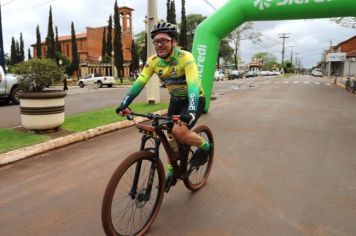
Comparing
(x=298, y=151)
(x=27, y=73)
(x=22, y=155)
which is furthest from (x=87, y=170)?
(x=298, y=151)

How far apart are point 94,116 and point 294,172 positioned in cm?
651

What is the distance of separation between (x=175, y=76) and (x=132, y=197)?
4.52 ft

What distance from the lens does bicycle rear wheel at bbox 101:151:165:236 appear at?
3.02 metres

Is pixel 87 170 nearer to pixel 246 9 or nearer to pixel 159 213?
pixel 159 213

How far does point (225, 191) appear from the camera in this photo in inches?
183

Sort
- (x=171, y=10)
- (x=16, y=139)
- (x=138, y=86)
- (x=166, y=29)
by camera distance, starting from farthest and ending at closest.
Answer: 1. (x=171, y=10)
2. (x=16, y=139)
3. (x=138, y=86)
4. (x=166, y=29)

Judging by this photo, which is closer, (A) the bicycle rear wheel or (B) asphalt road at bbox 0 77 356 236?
(A) the bicycle rear wheel

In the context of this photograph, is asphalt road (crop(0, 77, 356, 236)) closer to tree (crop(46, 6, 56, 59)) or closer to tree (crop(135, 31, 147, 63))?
tree (crop(46, 6, 56, 59))

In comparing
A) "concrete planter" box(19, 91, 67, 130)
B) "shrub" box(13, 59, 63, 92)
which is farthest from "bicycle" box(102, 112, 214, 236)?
"shrub" box(13, 59, 63, 92)

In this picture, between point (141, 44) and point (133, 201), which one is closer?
point (133, 201)

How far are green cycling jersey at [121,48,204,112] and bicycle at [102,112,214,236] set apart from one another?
0.37m

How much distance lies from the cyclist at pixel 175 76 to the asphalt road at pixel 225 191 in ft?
2.46

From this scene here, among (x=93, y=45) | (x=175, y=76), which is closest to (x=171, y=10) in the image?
(x=93, y=45)

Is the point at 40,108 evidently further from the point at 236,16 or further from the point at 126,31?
the point at 126,31
